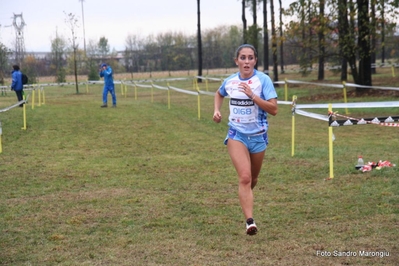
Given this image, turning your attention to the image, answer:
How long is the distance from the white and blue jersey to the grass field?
1.22 meters

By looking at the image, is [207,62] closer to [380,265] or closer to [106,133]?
[106,133]

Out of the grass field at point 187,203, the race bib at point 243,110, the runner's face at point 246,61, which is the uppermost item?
the runner's face at point 246,61

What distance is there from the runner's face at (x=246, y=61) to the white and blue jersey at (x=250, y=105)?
8cm

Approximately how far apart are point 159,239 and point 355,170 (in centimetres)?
510

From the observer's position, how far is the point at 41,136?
17641mm

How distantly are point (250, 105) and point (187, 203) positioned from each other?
99.1 inches

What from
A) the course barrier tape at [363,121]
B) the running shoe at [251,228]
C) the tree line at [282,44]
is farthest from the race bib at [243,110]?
the tree line at [282,44]

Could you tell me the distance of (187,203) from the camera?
27.6 feet

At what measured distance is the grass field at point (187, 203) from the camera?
596cm

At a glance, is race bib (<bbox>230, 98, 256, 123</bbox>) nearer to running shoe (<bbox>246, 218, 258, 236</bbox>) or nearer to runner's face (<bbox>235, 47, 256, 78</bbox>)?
runner's face (<bbox>235, 47, 256, 78</bbox>)

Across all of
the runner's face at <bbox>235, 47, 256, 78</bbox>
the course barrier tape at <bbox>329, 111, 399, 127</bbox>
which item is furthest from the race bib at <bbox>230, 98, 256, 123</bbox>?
the course barrier tape at <bbox>329, 111, 399, 127</bbox>

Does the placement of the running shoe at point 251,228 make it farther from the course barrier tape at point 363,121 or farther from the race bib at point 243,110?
the course barrier tape at point 363,121

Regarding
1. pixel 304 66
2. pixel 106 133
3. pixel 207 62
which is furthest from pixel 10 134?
pixel 207 62

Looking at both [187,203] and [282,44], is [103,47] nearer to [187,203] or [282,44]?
[282,44]
